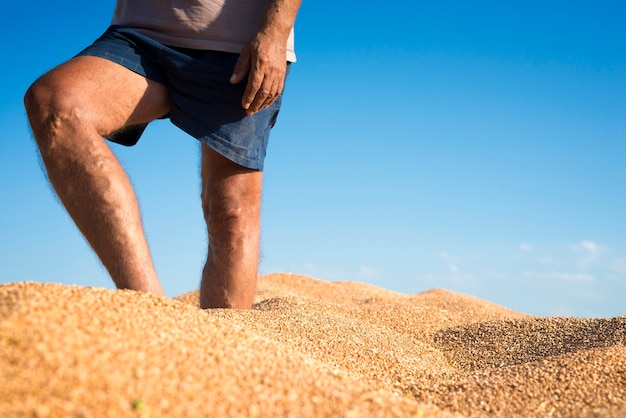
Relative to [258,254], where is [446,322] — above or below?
below

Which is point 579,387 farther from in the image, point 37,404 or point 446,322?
point 446,322

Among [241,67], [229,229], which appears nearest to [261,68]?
[241,67]

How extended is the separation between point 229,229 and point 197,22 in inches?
38.5

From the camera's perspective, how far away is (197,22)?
271cm

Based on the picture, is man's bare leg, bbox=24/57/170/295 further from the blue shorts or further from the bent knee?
the blue shorts

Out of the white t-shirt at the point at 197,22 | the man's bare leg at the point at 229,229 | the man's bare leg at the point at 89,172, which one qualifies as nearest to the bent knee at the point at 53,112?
the man's bare leg at the point at 89,172

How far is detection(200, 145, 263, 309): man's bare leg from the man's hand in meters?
0.37

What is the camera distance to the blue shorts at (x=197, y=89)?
2.66 meters

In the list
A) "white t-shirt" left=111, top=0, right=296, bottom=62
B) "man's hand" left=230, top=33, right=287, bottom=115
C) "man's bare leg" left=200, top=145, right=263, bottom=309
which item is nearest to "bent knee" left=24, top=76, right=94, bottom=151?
"white t-shirt" left=111, top=0, right=296, bottom=62

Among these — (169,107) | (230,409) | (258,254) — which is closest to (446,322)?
(258,254)

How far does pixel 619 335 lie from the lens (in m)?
3.18

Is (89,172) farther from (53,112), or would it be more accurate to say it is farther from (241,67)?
(241,67)

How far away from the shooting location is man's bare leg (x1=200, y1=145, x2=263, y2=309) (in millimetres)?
2947

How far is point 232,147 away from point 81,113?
71 centimetres
